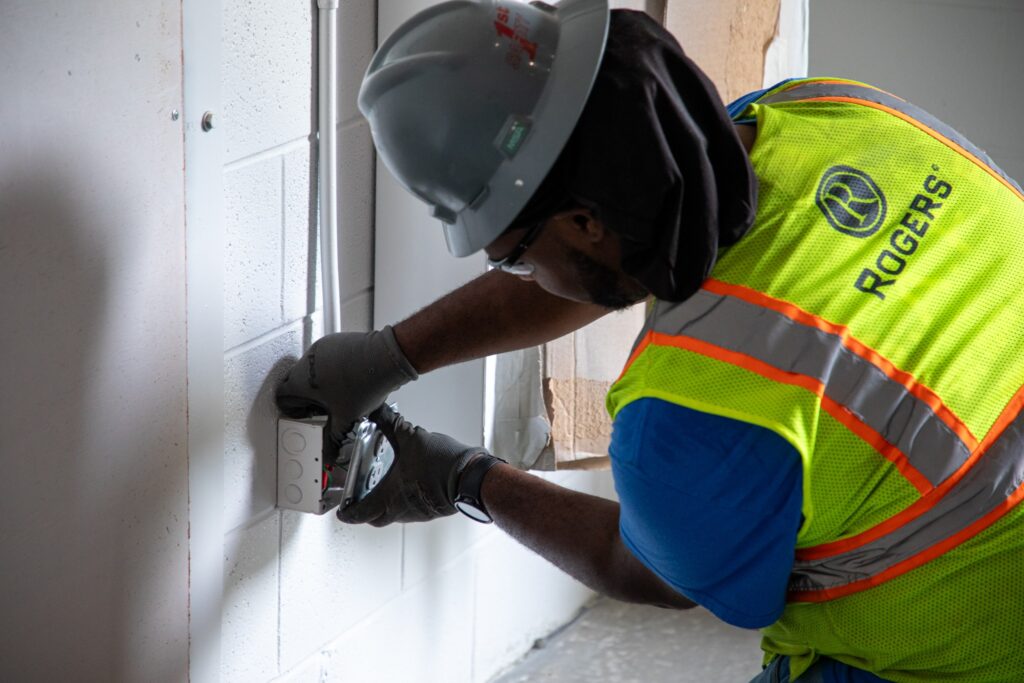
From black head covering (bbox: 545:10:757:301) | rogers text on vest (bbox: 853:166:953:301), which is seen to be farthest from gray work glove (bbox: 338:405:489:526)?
rogers text on vest (bbox: 853:166:953:301)

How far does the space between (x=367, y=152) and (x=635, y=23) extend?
68 cm

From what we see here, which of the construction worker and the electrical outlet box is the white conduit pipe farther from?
the construction worker

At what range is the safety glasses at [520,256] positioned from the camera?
1250 mm

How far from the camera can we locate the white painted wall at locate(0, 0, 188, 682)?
3.93ft

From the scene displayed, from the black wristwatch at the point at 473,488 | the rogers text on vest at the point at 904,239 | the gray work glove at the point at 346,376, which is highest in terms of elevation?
the rogers text on vest at the point at 904,239

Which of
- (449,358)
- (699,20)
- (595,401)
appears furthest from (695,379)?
(699,20)

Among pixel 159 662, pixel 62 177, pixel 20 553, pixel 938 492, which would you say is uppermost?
pixel 62 177

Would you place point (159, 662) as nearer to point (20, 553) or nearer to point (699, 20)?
point (20, 553)

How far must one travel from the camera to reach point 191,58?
4.53 feet

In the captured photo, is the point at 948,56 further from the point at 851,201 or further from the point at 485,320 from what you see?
the point at 851,201

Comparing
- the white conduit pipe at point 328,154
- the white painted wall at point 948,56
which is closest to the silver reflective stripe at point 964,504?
the white conduit pipe at point 328,154

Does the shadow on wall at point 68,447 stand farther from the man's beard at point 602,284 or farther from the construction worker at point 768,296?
the man's beard at point 602,284

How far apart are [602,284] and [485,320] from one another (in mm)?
442

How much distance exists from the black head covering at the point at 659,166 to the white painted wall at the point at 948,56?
212cm
